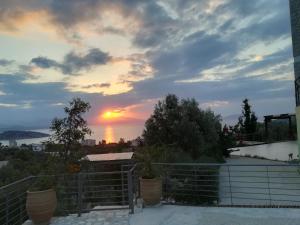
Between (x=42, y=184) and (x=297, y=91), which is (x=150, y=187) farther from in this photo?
(x=297, y=91)

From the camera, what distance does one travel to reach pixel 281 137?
32188mm

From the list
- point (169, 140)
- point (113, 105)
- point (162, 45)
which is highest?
point (162, 45)

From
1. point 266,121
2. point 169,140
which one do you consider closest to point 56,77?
point 169,140

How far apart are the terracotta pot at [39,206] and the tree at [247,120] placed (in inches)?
1078

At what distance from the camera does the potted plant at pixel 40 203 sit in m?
7.45

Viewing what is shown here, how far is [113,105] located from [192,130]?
3.83 meters

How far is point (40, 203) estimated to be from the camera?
24.5ft

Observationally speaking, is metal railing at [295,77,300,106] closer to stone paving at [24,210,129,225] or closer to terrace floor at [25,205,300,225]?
terrace floor at [25,205,300,225]

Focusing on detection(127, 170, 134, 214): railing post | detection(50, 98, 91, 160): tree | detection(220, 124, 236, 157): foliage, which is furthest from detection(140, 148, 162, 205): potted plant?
detection(220, 124, 236, 157): foliage

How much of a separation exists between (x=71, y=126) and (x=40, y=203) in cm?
615

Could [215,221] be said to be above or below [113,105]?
below

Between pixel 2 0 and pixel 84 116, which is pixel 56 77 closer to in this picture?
pixel 84 116

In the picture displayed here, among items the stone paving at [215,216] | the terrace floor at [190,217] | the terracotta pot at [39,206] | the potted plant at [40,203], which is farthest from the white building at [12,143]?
the stone paving at [215,216]

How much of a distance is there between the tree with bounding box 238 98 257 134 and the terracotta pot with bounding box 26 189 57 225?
2739 cm
